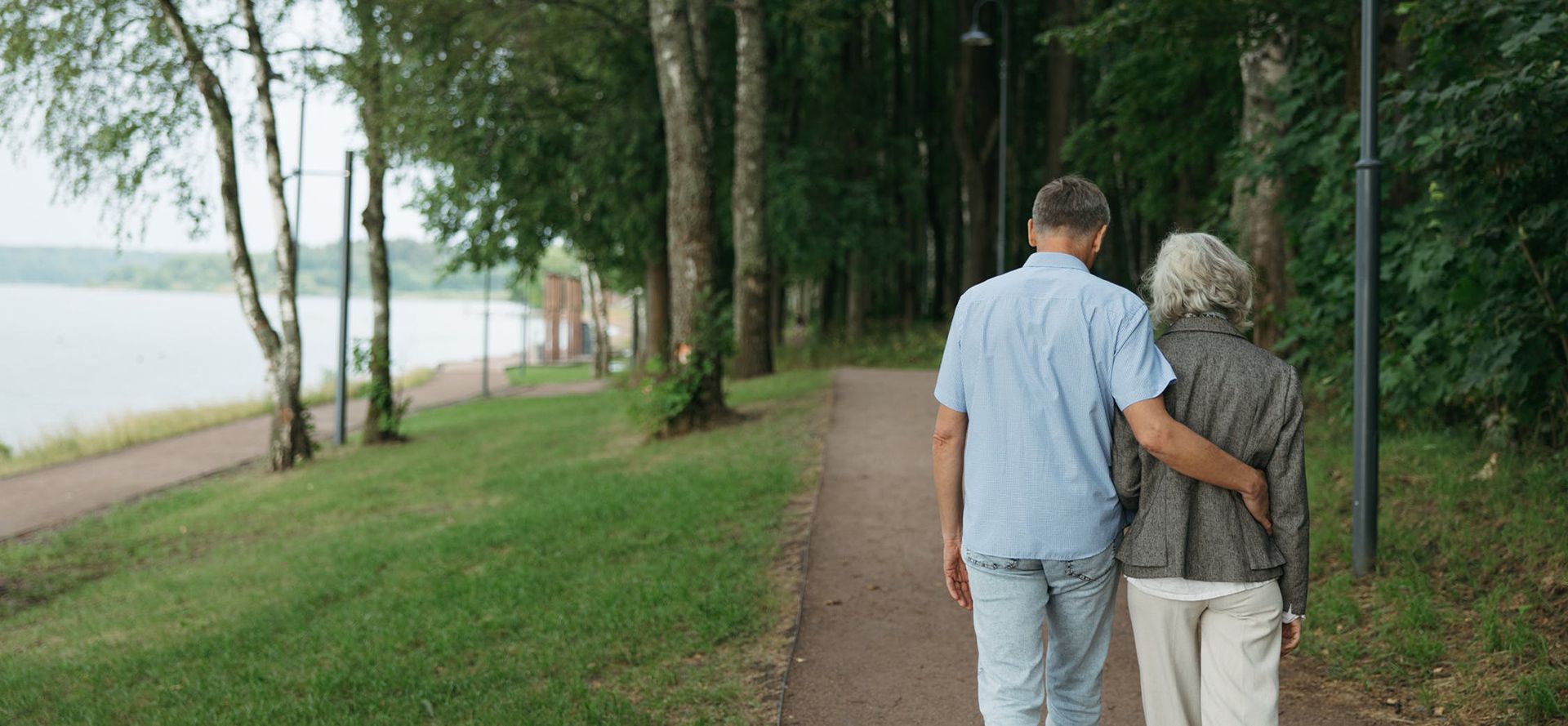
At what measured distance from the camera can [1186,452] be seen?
288 cm

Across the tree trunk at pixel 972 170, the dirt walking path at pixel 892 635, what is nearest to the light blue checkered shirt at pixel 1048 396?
the dirt walking path at pixel 892 635

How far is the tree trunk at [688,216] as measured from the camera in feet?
43.6

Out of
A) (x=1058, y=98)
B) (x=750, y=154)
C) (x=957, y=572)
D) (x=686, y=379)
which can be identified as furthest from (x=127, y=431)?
(x=957, y=572)

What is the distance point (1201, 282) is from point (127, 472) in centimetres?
1879

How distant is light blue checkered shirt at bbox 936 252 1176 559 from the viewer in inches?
117

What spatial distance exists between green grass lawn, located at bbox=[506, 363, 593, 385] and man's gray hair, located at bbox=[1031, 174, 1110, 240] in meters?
34.8

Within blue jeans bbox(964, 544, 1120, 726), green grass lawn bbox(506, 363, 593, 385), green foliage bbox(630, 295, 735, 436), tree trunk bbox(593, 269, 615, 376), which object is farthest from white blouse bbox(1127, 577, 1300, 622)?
tree trunk bbox(593, 269, 615, 376)

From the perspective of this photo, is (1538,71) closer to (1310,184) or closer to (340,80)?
(1310,184)

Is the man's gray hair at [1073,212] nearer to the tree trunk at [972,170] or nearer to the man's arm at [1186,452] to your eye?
the man's arm at [1186,452]

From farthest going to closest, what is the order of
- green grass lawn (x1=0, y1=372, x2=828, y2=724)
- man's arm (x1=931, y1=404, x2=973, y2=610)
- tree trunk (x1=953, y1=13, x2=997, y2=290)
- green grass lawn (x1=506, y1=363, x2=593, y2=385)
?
1. green grass lawn (x1=506, y1=363, x2=593, y2=385)
2. tree trunk (x1=953, y1=13, x2=997, y2=290)
3. green grass lawn (x1=0, y1=372, x2=828, y2=724)
4. man's arm (x1=931, y1=404, x2=973, y2=610)

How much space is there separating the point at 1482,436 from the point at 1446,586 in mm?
2743

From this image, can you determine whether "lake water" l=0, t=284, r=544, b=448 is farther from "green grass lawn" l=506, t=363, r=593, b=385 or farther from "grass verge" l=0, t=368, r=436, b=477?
"green grass lawn" l=506, t=363, r=593, b=385

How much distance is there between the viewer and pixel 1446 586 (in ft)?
19.1

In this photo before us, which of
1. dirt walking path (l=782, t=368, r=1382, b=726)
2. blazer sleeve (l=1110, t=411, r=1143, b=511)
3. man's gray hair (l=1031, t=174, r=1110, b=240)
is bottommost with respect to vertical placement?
dirt walking path (l=782, t=368, r=1382, b=726)
